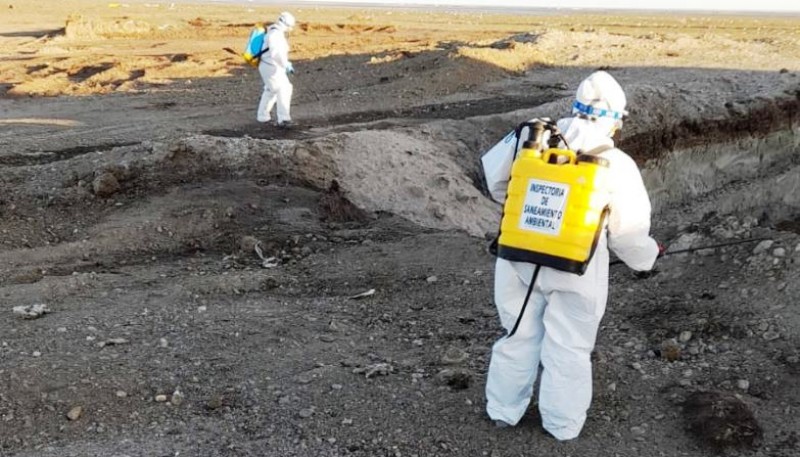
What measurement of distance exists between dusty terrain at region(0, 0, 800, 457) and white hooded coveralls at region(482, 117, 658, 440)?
27 cm

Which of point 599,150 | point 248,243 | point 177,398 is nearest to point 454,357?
point 177,398

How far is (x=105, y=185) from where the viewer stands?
30.6 ft

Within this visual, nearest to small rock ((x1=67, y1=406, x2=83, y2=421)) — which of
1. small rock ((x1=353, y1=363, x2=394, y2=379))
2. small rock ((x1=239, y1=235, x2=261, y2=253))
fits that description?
small rock ((x1=353, y1=363, x2=394, y2=379))

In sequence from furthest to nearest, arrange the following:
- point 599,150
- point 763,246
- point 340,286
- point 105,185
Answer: point 105,185 < point 340,286 < point 763,246 < point 599,150

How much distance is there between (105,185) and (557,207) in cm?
658

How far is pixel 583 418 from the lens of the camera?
16.0 ft

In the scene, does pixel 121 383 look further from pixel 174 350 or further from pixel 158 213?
pixel 158 213

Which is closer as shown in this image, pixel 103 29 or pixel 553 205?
pixel 553 205

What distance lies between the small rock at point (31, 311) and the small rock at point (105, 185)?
297 centimetres

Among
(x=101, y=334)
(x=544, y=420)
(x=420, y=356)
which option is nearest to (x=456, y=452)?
(x=544, y=420)

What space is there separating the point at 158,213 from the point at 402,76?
36.0 feet

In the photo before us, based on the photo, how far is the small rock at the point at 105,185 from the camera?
9320mm

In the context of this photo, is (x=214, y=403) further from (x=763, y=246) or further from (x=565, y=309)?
(x=763, y=246)

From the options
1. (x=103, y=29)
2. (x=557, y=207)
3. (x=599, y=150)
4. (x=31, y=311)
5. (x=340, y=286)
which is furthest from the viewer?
(x=103, y=29)
